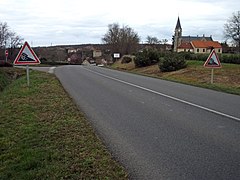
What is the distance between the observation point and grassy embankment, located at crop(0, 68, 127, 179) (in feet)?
14.5

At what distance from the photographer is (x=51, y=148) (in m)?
5.52

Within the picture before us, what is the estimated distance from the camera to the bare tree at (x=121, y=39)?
3492 inches

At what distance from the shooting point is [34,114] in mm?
8805

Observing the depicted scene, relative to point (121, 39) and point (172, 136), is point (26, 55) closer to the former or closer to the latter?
point (172, 136)

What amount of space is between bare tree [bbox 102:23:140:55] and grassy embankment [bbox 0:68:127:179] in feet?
264

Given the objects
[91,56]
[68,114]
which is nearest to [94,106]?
[68,114]

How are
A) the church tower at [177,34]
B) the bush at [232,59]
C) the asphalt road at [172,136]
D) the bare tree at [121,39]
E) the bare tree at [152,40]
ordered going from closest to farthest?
the asphalt road at [172,136]
the bush at [232,59]
the bare tree at [121,39]
the bare tree at [152,40]
the church tower at [177,34]

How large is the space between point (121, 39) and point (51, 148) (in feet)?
283

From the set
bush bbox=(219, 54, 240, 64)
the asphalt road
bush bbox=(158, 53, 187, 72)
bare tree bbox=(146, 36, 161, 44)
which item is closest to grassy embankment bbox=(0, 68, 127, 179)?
the asphalt road

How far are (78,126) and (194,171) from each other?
139 inches

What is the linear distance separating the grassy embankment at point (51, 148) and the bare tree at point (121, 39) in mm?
80338

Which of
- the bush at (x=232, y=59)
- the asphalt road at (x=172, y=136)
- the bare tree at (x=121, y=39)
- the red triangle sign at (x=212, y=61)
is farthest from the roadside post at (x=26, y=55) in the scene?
the bare tree at (x=121, y=39)

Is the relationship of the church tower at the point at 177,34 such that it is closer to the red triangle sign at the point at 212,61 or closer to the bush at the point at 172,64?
the bush at the point at 172,64

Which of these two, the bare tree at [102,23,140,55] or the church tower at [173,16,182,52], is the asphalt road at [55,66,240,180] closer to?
the bare tree at [102,23,140,55]
